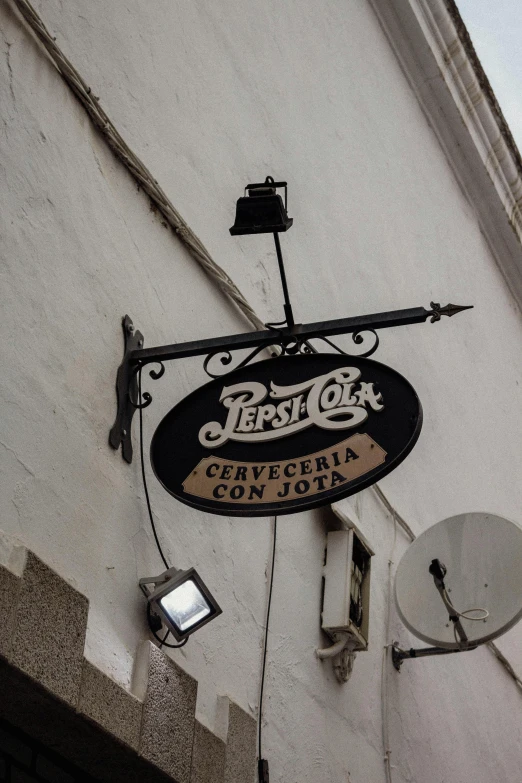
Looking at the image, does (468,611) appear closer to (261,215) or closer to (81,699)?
(261,215)

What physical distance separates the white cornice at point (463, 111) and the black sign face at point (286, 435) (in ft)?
18.9

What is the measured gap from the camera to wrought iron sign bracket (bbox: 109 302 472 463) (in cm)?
409

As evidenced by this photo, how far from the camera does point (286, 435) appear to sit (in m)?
3.71

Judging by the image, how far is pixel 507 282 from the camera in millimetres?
10594

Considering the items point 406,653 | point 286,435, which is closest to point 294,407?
point 286,435

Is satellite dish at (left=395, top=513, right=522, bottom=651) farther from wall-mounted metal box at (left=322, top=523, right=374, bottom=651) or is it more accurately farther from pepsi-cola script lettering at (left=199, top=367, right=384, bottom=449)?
pepsi-cola script lettering at (left=199, top=367, right=384, bottom=449)

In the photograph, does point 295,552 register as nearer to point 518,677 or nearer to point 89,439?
point 89,439

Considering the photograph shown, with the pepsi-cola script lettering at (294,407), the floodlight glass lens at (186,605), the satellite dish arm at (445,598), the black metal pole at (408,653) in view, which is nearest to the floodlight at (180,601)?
the floodlight glass lens at (186,605)

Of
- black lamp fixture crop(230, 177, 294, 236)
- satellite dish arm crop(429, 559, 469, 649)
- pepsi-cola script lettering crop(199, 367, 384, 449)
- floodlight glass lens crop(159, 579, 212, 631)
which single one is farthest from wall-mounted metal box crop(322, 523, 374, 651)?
black lamp fixture crop(230, 177, 294, 236)

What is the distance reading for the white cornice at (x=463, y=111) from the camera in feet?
29.5

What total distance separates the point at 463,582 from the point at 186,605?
193 cm

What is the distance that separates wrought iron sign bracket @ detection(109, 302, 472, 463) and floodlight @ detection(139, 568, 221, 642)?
0.51 m

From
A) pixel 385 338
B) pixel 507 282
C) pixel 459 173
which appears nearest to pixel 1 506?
pixel 385 338

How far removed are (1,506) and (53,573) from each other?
10.5 inches
